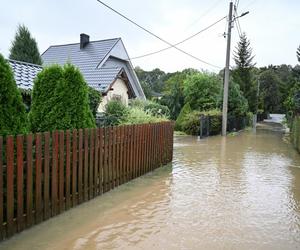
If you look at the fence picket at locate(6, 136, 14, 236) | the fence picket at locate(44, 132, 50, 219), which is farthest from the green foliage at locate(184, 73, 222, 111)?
the fence picket at locate(6, 136, 14, 236)

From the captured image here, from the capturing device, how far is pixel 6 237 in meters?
4.37

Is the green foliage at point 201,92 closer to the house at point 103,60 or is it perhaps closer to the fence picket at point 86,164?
the house at point 103,60

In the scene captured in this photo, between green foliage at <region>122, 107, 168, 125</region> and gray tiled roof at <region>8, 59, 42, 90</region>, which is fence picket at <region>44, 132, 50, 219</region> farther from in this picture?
green foliage at <region>122, 107, 168, 125</region>

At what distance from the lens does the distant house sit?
1819cm

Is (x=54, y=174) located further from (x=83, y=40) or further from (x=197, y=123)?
(x=83, y=40)

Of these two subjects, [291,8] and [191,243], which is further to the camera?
[291,8]

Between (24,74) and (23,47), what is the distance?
6777mm

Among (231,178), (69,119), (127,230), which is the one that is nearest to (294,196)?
(231,178)

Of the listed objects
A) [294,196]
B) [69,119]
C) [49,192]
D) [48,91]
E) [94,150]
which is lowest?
[294,196]

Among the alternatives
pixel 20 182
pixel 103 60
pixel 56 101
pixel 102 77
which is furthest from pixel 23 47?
pixel 20 182

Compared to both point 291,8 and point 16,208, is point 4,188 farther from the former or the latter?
point 291,8

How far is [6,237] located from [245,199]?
4327 millimetres

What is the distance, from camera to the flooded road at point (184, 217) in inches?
176

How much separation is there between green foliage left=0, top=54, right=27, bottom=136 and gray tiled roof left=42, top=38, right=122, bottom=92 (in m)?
13.6
